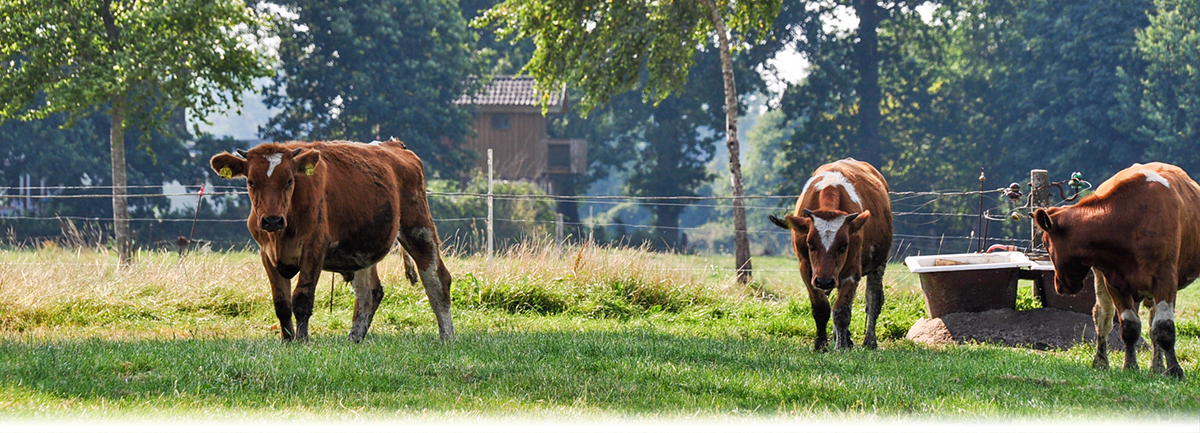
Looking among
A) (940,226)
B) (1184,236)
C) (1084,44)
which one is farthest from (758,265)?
(1184,236)

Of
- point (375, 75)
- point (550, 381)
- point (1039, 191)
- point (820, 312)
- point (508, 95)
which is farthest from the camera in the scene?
point (508, 95)

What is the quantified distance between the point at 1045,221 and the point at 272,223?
519 centimetres

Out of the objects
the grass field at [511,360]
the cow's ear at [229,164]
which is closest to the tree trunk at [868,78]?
the grass field at [511,360]

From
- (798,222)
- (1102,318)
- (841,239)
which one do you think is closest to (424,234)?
(798,222)

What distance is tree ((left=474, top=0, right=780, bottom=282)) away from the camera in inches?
699

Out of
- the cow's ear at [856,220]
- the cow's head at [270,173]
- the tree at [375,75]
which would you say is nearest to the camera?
the cow's head at [270,173]

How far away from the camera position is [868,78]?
150 feet

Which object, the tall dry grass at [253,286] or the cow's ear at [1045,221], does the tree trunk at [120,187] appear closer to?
the tall dry grass at [253,286]

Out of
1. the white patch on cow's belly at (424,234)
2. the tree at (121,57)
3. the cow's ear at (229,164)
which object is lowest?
the white patch on cow's belly at (424,234)

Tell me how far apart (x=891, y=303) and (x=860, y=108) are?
112ft

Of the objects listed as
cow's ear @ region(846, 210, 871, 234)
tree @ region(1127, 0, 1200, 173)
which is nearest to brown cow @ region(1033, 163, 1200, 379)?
cow's ear @ region(846, 210, 871, 234)

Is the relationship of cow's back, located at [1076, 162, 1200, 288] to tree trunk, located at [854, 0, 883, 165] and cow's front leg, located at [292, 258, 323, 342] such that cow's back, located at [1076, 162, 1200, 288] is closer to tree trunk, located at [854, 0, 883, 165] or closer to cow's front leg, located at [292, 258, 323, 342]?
cow's front leg, located at [292, 258, 323, 342]

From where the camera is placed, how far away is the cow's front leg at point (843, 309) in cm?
884

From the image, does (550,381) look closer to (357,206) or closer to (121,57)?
(357,206)
